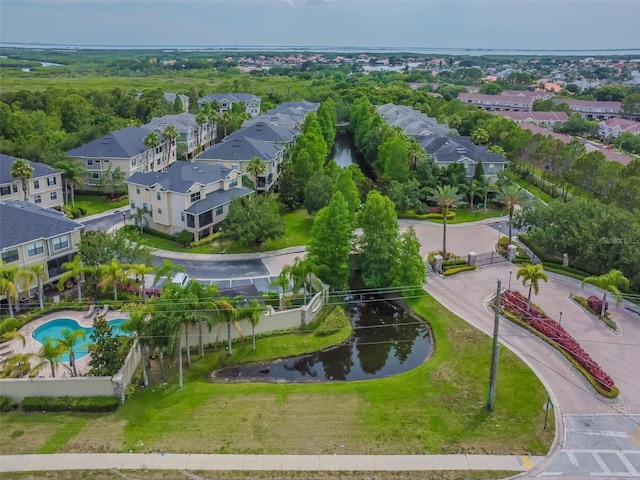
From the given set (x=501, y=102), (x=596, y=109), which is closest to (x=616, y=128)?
(x=596, y=109)

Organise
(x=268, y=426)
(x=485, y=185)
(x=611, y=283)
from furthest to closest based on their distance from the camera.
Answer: (x=485, y=185), (x=611, y=283), (x=268, y=426)

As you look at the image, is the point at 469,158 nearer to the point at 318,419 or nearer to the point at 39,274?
the point at 318,419

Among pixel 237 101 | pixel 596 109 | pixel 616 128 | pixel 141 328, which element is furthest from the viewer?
pixel 596 109

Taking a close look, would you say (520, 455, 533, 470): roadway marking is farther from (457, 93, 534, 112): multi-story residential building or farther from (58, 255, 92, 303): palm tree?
(457, 93, 534, 112): multi-story residential building

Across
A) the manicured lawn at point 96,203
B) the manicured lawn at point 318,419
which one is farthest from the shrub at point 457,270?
the manicured lawn at point 96,203

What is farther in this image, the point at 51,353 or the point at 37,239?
the point at 37,239

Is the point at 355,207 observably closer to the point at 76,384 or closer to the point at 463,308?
the point at 463,308

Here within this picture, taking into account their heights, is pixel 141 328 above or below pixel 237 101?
below
